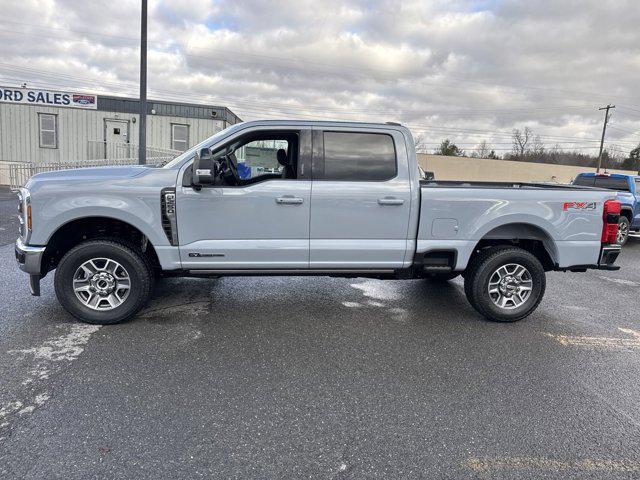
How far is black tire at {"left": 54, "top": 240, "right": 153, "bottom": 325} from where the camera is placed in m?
4.41

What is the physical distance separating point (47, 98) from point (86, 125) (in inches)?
85.1

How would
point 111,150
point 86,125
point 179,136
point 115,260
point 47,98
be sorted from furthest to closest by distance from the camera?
point 179,136
point 111,150
point 86,125
point 47,98
point 115,260

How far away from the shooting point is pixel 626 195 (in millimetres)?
11469

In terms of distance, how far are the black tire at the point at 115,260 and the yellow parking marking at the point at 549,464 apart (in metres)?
3.31

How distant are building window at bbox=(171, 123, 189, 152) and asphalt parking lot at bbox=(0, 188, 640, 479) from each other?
1800 centimetres

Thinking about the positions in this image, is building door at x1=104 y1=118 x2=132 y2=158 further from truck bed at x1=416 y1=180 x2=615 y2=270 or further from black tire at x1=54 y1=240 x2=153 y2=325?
truck bed at x1=416 y1=180 x2=615 y2=270

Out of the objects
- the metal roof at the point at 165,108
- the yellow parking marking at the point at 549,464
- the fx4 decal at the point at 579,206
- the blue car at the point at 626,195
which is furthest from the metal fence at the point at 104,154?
the yellow parking marking at the point at 549,464

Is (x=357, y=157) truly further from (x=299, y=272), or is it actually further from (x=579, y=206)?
(x=579, y=206)

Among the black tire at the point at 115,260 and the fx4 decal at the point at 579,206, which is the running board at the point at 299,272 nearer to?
the black tire at the point at 115,260

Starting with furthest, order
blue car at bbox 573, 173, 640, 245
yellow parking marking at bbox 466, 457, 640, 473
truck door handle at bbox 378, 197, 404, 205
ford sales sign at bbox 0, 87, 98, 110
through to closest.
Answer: ford sales sign at bbox 0, 87, 98, 110
blue car at bbox 573, 173, 640, 245
truck door handle at bbox 378, 197, 404, 205
yellow parking marking at bbox 466, 457, 640, 473

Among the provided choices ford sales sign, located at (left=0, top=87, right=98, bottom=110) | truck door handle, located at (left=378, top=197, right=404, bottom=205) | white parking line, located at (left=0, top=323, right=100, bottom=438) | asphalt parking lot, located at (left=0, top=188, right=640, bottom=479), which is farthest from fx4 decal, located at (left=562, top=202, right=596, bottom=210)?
ford sales sign, located at (left=0, top=87, right=98, bottom=110)

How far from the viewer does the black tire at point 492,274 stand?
195 inches

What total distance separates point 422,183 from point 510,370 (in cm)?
215

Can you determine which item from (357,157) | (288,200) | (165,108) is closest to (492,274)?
(357,157)
